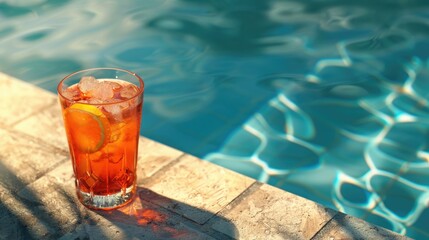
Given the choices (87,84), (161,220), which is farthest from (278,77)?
(87,84)

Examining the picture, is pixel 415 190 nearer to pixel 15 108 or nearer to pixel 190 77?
pixel 190 77

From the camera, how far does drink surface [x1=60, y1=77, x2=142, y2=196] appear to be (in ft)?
8.08

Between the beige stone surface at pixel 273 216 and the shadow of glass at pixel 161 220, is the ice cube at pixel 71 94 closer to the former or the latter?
the shadow of glass at pixel 161 220

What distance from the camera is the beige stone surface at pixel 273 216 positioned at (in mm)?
2652

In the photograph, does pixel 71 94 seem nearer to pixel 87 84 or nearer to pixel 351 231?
pixel 87 84

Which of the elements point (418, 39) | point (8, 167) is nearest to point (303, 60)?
point (418, 39)

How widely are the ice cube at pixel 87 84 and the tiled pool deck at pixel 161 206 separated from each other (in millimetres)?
515

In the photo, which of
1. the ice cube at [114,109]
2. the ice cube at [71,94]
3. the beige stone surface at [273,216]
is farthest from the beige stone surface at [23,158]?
the beige stone surface at [273,216]

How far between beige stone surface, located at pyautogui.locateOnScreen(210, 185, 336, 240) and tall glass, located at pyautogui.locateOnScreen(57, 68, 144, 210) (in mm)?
408

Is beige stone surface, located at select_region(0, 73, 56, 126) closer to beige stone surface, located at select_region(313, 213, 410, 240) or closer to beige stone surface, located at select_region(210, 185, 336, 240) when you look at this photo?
beige stone surface, located at select_region(210, 185, 336, 240)

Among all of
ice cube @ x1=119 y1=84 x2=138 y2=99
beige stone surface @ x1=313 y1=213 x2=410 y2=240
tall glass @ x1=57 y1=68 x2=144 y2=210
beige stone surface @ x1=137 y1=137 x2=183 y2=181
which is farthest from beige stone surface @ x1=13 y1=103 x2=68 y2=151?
beige stone surface @ x1=313 y1=213 x2=410 y2=240

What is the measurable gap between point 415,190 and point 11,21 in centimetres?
336

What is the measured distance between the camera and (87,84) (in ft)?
8.31

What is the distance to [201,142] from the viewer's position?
3859 mm
